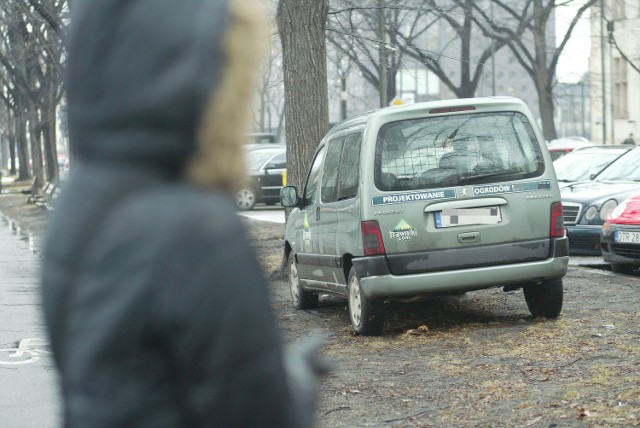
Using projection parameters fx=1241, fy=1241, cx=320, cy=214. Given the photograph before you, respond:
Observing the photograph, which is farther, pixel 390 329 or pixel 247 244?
pixel 390 329

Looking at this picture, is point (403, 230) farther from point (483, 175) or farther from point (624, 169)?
point (624, 169)

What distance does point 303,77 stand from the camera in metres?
14.5

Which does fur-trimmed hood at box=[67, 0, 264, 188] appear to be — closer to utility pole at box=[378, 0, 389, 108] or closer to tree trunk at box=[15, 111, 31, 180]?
utility pole at box=[378, 0, 389, 108]

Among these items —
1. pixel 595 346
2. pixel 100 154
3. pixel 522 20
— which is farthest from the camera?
pixel 522 20

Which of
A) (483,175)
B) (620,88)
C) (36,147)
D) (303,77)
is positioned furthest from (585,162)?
Result: (620,88)

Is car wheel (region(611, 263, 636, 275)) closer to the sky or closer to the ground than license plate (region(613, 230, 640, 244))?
closer to the ground

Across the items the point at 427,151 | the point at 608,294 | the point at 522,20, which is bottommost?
the point at 608,294

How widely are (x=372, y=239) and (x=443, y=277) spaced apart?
0.61 m

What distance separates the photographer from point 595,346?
866cm

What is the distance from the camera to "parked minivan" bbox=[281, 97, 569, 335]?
9.34m

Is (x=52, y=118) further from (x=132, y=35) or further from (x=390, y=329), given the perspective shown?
(x=132, y=35)

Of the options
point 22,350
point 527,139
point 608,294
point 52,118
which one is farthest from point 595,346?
point 52,118

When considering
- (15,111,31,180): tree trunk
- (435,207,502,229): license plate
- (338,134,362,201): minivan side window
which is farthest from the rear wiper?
(15,111,31,180): tree trunk

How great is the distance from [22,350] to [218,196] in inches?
341
